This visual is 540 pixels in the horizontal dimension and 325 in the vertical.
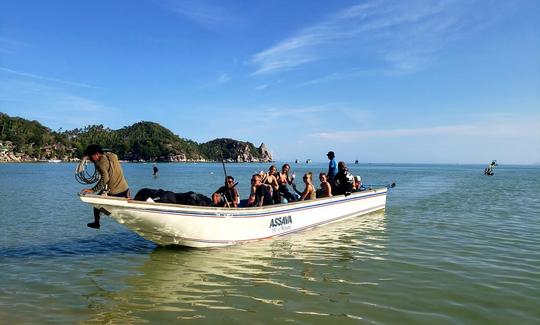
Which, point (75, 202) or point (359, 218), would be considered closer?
point (359, 218)

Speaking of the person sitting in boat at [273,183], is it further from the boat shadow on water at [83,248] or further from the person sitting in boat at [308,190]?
the boat shadow on water at [83,248]

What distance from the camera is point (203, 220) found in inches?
392

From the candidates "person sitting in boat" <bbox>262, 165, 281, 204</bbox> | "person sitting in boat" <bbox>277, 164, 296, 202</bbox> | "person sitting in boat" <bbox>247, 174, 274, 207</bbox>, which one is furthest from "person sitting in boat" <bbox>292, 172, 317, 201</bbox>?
"person sitting in boat" <bbox>247, 174, 274, 207</bbox>

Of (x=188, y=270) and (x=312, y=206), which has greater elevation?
(x=312, y=206)

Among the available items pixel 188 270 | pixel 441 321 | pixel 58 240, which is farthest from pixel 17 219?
pixel 441 321

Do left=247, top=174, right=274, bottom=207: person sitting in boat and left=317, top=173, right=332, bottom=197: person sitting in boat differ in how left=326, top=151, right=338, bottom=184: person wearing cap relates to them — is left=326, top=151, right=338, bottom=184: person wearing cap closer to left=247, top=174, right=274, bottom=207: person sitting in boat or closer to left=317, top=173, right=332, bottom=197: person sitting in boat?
left=317, top=173, right=332, bottom=197: person sitting in boat

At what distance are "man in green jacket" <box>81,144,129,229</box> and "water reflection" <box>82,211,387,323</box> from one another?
1852 mm

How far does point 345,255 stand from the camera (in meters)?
10.5

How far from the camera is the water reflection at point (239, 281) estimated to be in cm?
646

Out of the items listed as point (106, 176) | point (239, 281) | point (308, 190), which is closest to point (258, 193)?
point (308, 190)

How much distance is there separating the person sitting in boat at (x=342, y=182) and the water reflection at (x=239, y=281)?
3.80 meters

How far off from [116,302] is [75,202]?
716 inches

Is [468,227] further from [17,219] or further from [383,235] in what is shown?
[17,219]

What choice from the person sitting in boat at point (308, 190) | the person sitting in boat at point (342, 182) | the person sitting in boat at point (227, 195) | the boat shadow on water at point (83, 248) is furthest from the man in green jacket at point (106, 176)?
the person sitting in boat at point (342, 182)
